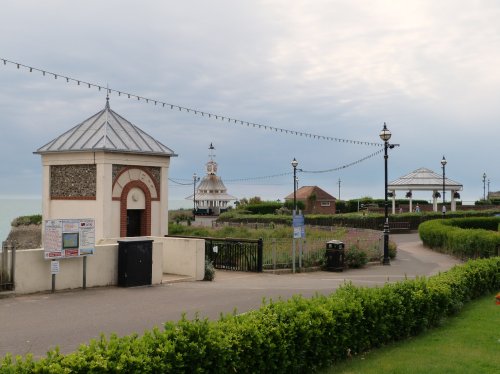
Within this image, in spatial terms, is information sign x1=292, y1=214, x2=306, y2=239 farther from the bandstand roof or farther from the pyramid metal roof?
the bandstand roof

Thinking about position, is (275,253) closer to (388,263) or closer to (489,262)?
(388,263)

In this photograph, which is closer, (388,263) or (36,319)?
(36,319)

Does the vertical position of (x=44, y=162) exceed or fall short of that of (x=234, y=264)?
it exceeds it

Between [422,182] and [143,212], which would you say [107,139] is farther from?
[422,182]

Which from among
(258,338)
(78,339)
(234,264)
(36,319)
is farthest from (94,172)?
(258,338)

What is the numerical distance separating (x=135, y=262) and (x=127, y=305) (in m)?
3.05

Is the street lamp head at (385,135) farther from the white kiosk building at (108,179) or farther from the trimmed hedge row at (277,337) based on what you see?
the trimmed hedge row at (277,337)

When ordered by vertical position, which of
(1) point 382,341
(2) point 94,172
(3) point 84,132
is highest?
(3) point 84,132

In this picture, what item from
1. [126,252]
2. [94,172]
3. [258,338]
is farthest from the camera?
[94,172]

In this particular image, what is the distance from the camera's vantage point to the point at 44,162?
22.9m

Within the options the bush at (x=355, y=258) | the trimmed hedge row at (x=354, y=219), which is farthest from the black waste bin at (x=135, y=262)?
the trimmed hedge row at (x=354, y=219)

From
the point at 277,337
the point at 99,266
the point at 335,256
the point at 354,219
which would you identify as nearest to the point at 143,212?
the point at 99,266

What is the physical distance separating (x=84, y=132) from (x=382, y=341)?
55.3 ft

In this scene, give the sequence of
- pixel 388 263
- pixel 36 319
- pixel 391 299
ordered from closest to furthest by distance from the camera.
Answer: pixel 391 299
pixel 36 319
pixel 388 263
